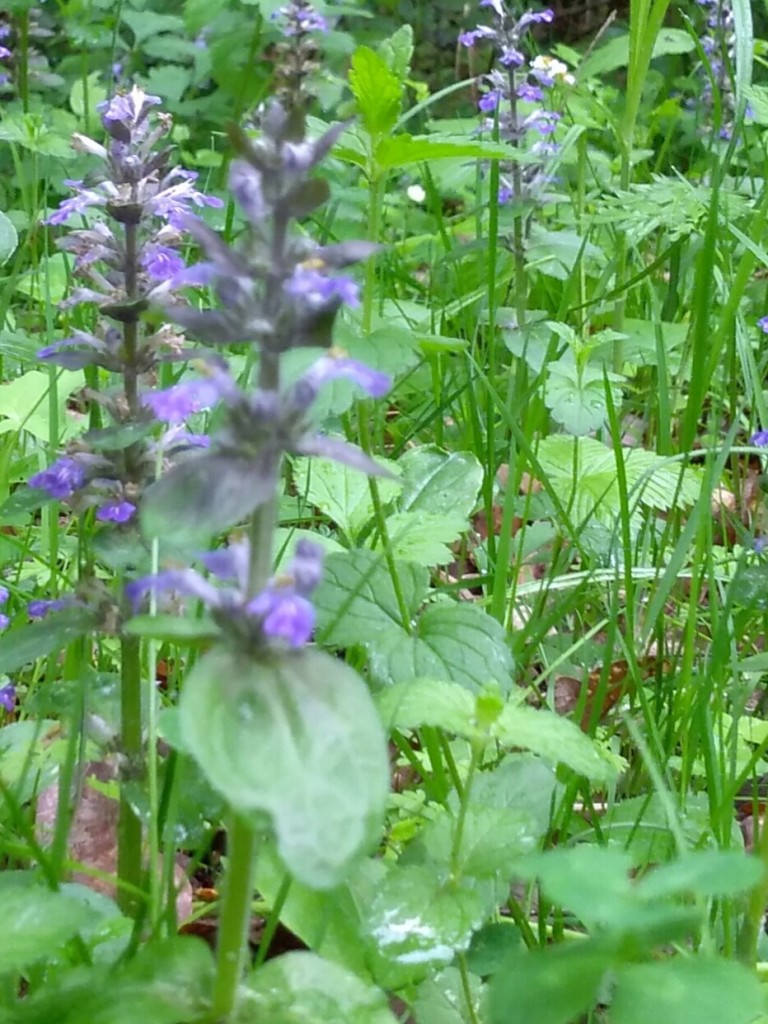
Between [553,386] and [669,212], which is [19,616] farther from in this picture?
[669,212]

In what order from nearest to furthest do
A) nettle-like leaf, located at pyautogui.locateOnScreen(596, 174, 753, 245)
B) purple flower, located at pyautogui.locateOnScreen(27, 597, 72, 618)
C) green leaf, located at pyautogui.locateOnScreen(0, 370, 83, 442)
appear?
purple flower, located at pyautogui.locateOnScreen(27, 597, 72, 618)
green leaf, located at pyautogui.locateOnScreen(0, 370, 83, 442)
nettle-like leaf, located at pyautogui.locateOnScreen(596, 174, 753, 245)

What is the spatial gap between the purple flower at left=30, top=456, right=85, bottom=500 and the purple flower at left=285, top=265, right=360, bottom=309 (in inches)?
16.9

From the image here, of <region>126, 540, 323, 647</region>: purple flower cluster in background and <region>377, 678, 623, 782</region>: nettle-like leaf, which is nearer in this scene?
<region>126, 540, 323, 647</region>: purple flower cluster in background

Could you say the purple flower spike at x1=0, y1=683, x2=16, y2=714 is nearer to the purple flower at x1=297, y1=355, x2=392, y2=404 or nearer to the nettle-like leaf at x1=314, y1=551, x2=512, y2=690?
the nettle-like leaf at x1=314, y1=551, x2=512, y2=690

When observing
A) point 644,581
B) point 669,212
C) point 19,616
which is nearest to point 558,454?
point 644,581

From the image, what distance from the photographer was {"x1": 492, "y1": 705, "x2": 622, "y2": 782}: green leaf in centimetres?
70

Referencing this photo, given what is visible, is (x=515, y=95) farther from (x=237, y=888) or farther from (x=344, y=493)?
(x=237, y=888)

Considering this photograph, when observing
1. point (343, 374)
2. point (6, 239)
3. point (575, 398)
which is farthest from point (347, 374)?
point (575, 398)

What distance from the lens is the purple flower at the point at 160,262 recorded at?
0.96 meters

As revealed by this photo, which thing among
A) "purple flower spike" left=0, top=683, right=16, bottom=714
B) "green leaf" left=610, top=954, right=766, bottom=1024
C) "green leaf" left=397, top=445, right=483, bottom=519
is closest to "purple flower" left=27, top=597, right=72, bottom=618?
"purple flower spike" left=0, top=683, right=16, bottom=714

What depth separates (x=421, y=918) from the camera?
674 millimetres

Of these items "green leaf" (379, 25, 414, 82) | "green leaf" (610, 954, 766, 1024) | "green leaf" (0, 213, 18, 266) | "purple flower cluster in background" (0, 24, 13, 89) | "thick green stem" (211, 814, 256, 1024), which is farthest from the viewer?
"purple flower cluster in background" (0, 24, 13, 89)

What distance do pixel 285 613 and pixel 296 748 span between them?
0.20ft

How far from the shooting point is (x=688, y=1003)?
463 millimetres
